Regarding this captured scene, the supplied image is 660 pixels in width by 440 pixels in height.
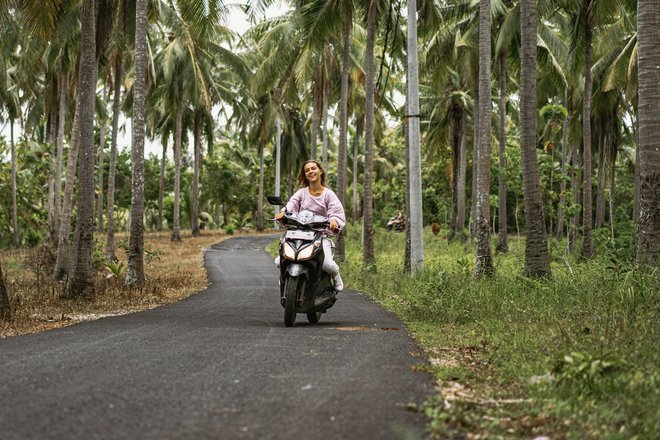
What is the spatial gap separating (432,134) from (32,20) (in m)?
26.4

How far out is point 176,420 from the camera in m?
3.96

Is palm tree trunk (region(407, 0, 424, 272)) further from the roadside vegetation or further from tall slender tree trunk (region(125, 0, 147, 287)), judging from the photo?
tall slender tree trunk (region(125, 0, 147, 287))

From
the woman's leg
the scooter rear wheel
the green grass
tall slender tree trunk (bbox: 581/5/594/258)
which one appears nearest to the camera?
the green grass

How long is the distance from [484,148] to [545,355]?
9.95 m

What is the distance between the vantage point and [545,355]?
223 inches

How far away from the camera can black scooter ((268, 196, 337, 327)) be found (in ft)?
26.3

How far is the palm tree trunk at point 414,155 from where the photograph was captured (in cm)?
1616

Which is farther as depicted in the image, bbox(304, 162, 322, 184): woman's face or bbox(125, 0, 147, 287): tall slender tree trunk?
bbox(125, 0, 147, 287): tall slender tree trunk

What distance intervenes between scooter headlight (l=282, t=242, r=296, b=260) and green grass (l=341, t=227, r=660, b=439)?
164 centimetres

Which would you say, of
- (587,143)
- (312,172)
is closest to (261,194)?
(587,143)

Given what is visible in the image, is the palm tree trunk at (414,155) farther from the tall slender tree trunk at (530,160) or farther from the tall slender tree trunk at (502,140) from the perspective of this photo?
the tall slender tree trunk at (502,140)

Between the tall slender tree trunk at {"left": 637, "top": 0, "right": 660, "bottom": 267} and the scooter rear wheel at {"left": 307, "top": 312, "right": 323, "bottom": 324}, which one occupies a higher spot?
the tall slender tree trunk at {"left": 637, "top": 0, "right": 660, "bottom": 267}

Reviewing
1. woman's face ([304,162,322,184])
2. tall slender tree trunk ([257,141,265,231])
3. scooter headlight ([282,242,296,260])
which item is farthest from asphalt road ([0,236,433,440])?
tall slender tree trunk ([257,141,265,231])

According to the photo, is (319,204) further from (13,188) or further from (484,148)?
(13,188)
